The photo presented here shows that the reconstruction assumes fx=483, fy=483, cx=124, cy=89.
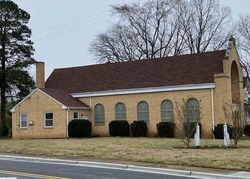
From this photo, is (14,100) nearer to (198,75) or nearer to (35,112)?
(35,112)

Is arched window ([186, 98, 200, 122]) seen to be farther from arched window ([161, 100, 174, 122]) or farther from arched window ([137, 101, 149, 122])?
arched window ([137, 101, 149, 122])

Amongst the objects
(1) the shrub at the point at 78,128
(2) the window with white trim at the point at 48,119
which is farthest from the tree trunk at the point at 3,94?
(1) the shrub at the point at 78,128

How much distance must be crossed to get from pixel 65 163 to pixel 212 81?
73.6 feet

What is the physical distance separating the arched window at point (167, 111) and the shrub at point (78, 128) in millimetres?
6998

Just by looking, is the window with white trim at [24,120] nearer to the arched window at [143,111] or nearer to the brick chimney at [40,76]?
the brick chimney at [40,76]

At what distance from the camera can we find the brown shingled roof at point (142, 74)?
4138 centimetres

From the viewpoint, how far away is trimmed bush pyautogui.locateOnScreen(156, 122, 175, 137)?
133 feet

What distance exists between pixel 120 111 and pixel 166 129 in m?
5.62

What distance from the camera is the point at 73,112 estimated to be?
145ft

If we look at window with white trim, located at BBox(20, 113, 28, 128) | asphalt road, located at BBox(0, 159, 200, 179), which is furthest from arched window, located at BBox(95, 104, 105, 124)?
asphalt road, located at BBox(0, 159, 200, 179)

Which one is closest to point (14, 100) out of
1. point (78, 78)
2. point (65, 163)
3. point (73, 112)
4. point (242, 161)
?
point (78, 78)

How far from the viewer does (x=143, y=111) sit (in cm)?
4312

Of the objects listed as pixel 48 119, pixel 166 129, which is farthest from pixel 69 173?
pixel 48 119

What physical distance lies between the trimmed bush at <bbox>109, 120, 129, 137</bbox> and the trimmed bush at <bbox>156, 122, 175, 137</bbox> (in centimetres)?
329
